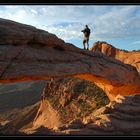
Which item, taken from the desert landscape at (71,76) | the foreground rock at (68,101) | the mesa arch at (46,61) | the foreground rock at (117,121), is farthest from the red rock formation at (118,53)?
the foreground rock at (117,121)

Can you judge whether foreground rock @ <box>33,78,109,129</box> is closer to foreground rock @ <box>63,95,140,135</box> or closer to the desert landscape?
the desert landscape

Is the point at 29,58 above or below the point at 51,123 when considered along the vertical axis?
above

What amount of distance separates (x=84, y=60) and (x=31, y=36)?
5.17 metres

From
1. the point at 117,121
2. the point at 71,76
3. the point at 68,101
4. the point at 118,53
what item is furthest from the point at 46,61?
the point at 118,53

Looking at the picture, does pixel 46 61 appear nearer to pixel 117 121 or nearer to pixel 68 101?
pixel 117 121

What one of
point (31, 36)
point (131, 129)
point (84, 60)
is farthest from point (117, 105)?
point (31, 36)

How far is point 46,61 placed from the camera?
20.2 meters

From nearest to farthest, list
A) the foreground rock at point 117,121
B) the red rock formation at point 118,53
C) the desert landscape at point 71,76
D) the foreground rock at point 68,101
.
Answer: the foreground rock at point 117,121
the desert landscape at point 71,76
the foreground rock at point 68,101
the red rock formation at point 118,53

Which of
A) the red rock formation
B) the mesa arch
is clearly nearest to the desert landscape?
the mesa arch

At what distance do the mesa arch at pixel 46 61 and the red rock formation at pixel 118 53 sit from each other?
11203 millimetres

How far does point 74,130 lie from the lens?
14375mm

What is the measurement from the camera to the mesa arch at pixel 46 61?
59.7 ft

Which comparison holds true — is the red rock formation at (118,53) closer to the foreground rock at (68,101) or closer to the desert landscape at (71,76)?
the foreground rock at (68,101)
